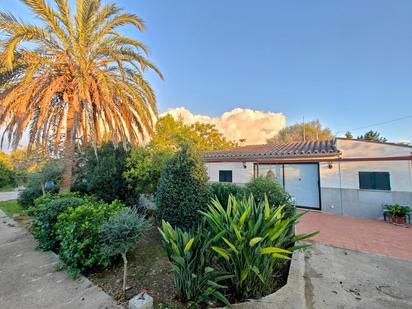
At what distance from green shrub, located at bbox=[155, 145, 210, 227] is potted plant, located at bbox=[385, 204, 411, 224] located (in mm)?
7808

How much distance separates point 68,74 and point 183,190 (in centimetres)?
724

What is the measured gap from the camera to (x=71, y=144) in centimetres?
812

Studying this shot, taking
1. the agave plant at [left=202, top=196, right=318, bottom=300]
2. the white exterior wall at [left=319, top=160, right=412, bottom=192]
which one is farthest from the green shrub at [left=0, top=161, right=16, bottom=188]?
the white exterior wall at [left=319, top=160, right=412, bottom=192]

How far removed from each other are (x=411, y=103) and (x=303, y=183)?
10.1m

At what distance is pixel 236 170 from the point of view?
1196cm

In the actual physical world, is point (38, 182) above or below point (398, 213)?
above

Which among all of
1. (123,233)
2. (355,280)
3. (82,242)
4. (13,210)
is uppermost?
(123,233)

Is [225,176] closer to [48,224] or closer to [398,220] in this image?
[398,220]

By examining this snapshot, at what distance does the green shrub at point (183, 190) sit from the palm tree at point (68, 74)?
4232 millimetres

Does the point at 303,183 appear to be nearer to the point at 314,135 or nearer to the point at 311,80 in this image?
the point at 311,80

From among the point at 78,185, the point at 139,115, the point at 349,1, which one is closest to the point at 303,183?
the point at 349,1

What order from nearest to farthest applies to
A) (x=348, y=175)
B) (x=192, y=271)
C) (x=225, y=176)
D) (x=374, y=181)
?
1. (x=192, y=271)
2. (x=374, y=181)
3. (x=348, y=175)
4. (x=225, y=176)

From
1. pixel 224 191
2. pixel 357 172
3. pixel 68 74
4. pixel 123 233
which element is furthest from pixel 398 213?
pixel 68 74

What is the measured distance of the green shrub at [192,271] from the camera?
269 cm
